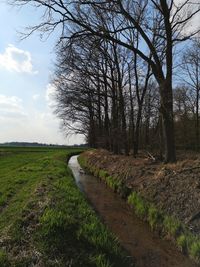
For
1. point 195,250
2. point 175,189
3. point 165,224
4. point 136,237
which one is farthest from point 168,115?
point 195,250

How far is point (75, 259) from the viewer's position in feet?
23.1

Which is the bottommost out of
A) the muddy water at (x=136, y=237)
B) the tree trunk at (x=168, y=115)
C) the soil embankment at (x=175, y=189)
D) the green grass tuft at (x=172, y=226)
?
the muddy water at (x=136, y=237)

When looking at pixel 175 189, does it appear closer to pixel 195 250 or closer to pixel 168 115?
pixel 195 250

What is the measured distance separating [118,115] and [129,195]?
20.5 m

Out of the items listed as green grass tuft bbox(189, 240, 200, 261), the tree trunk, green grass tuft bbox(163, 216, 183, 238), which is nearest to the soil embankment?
green grass tuft bbox(163, 216, 183, 238)

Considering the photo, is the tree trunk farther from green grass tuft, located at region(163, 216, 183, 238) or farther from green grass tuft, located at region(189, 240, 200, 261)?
green grass tuft, located at region(189, 240, 200, 261)

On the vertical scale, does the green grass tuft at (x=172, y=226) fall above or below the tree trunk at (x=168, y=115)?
below

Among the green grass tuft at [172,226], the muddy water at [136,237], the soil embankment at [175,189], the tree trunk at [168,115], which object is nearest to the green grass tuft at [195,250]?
the muddy water at [136,237]

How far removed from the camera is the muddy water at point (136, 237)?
27.7 ft

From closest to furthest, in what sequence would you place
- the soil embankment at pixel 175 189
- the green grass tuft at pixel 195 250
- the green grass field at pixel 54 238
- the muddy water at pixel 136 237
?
1. the green grass field at pixel 54 238
2. the green grass tuft at pixel 195 250
3. the muddy water at pixel 136 237
4. the soil embankment at pixel 175 189

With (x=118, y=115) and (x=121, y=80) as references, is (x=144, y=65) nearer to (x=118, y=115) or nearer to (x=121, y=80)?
(x=121, y=80)

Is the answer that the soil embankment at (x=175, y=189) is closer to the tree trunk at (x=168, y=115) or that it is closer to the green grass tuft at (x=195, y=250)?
the green grass tuft at (x=195, y=250)

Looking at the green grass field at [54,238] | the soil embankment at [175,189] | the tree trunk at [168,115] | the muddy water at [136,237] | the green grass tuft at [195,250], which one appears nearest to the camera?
the green grass field at [54,238]

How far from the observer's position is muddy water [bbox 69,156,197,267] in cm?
844
